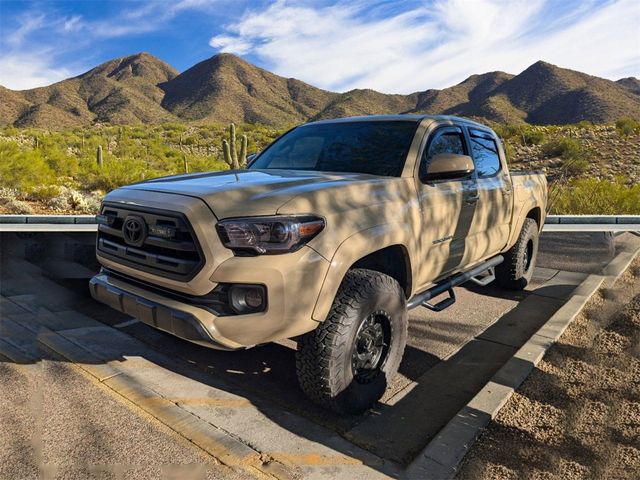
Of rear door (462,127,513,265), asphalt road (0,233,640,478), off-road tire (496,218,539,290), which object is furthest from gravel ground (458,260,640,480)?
off-road tire (496,218,539,290)

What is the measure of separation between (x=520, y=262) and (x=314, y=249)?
368 cm

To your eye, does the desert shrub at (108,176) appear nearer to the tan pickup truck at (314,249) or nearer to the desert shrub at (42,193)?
the desert shrub at (42,193)

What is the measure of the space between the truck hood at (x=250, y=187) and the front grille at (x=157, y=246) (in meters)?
0.18

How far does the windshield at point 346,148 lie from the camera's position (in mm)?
3537

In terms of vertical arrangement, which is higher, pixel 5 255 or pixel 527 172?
pixel 527 172

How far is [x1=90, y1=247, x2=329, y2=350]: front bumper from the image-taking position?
8.09 feet

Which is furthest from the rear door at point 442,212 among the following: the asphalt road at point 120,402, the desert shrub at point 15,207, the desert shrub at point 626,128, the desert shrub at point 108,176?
the desert shrub at point 626,128

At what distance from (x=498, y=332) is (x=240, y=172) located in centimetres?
277

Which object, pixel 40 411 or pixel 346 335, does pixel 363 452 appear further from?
pixel 40 411

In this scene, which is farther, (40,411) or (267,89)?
→ (267,89)

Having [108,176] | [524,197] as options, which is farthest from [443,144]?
[108,176]

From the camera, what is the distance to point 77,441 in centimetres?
253

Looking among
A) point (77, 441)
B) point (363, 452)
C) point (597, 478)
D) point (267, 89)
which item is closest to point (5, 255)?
point (77, 441)

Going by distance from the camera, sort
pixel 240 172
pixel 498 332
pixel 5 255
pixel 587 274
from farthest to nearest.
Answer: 1. pixel 587 274
2. pixel 5 255
3. pixel 498 332
4. pixel 240 172
